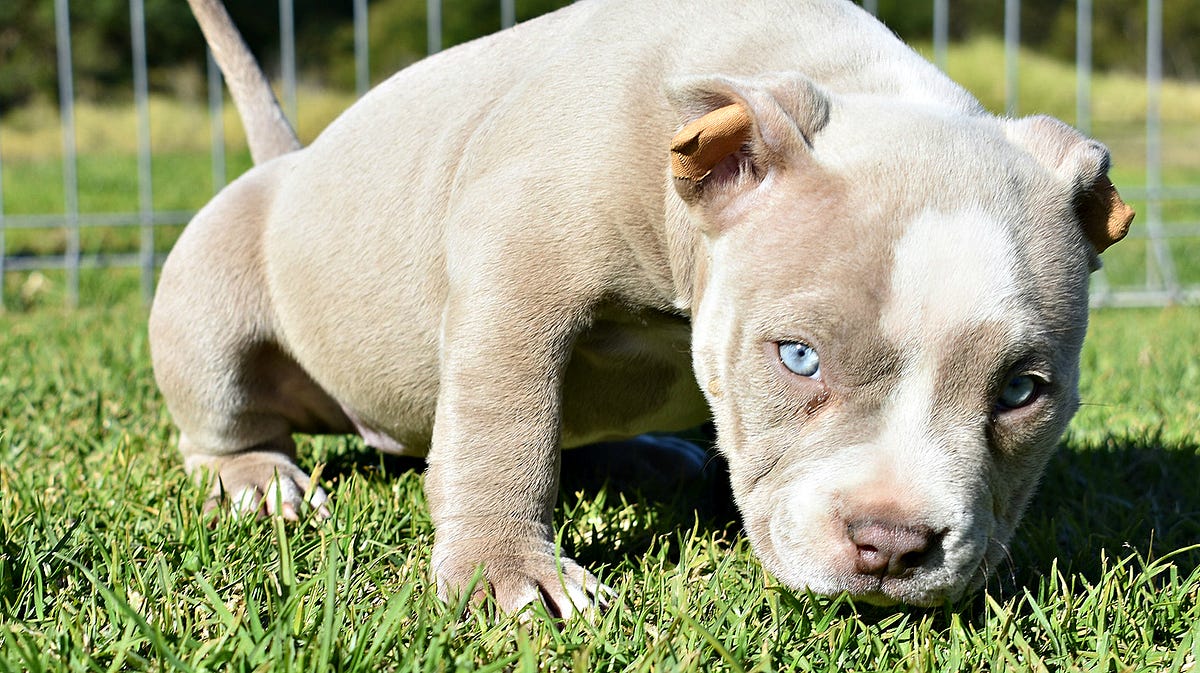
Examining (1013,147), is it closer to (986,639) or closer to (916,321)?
(916,321)

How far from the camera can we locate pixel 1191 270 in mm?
8344

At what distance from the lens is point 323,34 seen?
23.4m

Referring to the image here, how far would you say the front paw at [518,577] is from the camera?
2.21m

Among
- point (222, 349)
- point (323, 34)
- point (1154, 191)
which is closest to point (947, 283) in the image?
point (222, 349)

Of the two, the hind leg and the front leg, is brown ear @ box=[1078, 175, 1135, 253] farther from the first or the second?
the hind leg

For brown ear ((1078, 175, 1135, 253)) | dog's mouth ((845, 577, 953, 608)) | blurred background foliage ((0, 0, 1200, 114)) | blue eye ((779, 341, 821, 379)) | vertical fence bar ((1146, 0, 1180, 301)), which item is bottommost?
blurred background foliage ((0, 0, 1200, 114))

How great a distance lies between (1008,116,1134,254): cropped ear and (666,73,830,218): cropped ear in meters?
0.38

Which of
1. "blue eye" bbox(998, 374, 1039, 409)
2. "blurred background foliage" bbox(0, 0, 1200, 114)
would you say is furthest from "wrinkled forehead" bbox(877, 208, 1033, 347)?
"blurred background foliage" bbox(0, 0, 1200, 114)

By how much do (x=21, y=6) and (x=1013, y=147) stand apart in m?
28.0

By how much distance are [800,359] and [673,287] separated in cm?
45

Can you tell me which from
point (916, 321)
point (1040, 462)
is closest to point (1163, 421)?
point (1040, 462)

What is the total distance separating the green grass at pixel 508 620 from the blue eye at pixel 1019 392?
0.42 meters

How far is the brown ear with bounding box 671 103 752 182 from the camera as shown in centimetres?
200

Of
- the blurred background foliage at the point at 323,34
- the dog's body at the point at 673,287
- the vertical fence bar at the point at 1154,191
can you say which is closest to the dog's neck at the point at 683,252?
the dog's body at the point at 673,287
